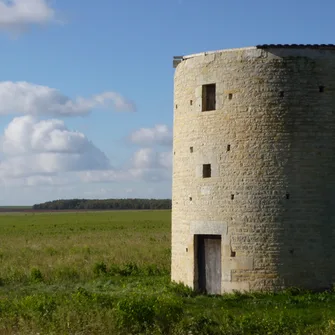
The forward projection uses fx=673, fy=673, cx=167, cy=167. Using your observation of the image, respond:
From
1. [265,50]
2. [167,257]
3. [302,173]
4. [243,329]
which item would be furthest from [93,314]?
[167,257]

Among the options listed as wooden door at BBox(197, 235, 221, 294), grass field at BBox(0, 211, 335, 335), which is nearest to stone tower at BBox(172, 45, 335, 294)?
wooden door at BBox(197, 235, 221, 294)

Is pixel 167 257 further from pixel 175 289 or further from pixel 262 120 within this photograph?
pixel 262 120

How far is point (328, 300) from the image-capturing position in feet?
51.0

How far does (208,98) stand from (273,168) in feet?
8.62

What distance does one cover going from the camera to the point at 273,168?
16.5 meters

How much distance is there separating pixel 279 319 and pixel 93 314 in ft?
11.6

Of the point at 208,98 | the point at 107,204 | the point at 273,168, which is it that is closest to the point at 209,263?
the point at 273,168

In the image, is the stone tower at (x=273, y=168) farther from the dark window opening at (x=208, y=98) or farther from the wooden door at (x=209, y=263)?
the dark window opening at (x=208, y=98)

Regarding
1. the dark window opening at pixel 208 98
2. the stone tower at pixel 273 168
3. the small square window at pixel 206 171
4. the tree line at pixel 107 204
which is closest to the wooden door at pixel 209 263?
the stone tower at pixel 273 168

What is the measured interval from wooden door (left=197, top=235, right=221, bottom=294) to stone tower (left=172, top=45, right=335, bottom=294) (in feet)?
0.20

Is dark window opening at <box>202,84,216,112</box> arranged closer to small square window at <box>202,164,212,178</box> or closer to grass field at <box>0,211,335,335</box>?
small square window at <box>202,164,212,178</box>

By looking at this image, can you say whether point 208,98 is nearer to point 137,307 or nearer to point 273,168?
point 273,168

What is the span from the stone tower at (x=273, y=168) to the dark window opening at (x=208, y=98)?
0.33m

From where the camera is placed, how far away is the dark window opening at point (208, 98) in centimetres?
1753
